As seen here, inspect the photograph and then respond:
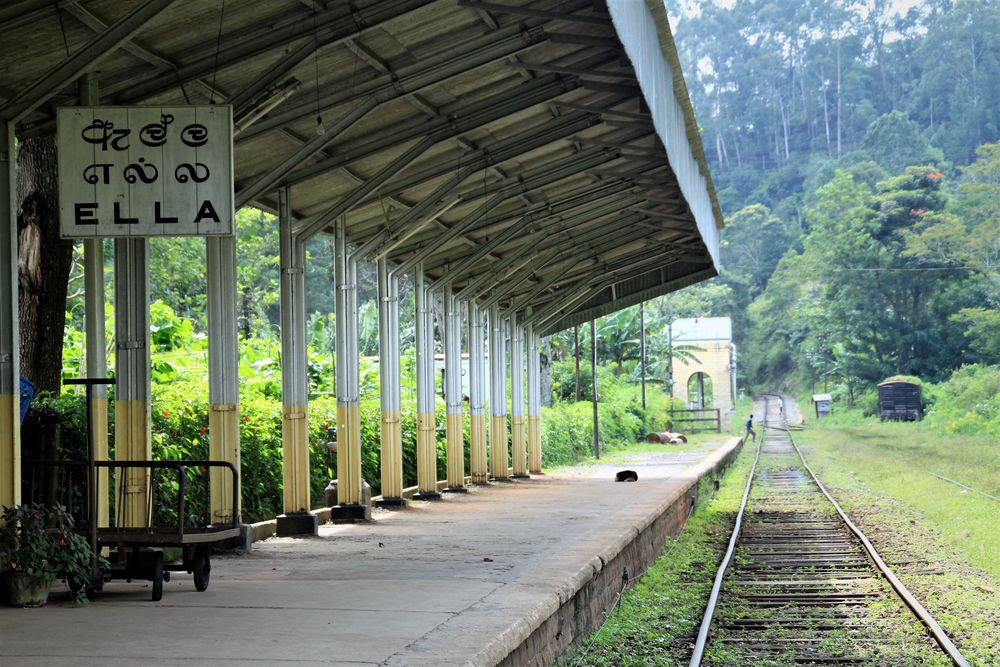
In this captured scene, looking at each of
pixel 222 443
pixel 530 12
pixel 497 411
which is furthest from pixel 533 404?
pixel 530 12

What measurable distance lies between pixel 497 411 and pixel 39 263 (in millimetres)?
12978

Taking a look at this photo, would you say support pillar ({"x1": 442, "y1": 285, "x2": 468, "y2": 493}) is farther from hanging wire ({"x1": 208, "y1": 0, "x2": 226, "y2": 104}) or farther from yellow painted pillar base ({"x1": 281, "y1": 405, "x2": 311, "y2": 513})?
hanging wire ({"x1": 208, "y1": 0, "x2": 226, "y2": 104})

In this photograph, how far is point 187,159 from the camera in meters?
7.79

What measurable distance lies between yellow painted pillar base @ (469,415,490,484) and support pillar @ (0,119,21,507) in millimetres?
14169

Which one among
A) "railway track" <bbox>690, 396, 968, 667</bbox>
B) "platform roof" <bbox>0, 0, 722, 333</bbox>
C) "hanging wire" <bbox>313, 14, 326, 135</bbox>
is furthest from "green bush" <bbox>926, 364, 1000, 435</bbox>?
"hanging wire" <bbox>313, 14, 326, 135</bbox>

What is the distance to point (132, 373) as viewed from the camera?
9914mm

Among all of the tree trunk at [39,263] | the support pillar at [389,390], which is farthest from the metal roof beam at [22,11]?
the support pillar at [389,390]

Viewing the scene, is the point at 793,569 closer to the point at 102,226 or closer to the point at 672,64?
the point at 672,64

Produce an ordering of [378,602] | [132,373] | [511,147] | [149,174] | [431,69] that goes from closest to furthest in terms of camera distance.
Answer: [378,602]
[149,174]
[132,373]
[431,69]
[511,147]

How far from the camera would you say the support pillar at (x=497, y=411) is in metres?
23.9

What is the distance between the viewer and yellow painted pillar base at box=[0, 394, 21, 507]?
25.9ft

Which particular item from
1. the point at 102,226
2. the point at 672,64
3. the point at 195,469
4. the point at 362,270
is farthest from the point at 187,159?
the point at 362,270

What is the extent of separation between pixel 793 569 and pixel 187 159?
26.4 feet

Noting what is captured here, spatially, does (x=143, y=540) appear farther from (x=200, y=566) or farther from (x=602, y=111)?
(x=602, y=111)
